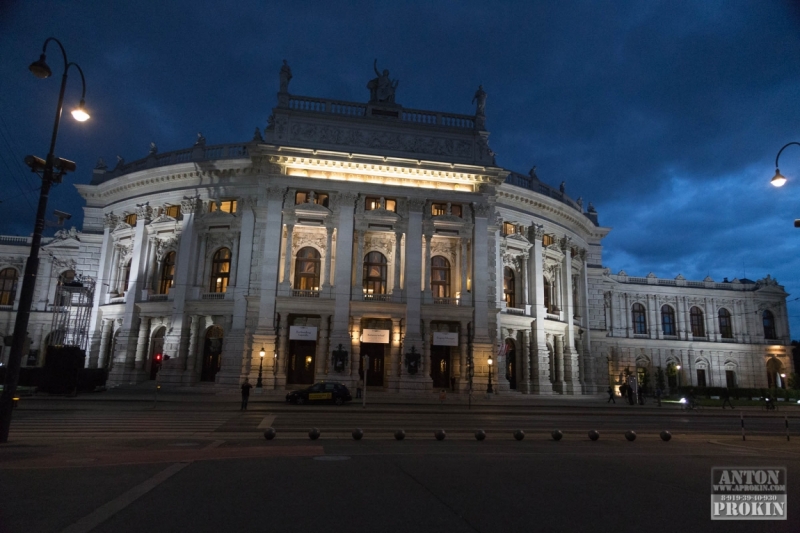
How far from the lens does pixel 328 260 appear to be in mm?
38469

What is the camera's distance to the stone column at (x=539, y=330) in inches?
1700

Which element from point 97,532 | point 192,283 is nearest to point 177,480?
point 97,532

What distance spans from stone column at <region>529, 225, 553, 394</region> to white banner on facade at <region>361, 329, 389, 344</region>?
1452 cm

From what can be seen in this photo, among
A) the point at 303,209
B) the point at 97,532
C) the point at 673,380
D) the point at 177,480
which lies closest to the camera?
the point at 97,532

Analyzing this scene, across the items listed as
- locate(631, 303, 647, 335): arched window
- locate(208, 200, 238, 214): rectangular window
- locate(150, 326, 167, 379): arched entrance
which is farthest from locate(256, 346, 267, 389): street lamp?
locate(631, 303, 647, 335): arched window

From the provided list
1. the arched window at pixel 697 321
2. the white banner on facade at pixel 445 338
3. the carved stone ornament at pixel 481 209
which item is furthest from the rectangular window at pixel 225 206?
the arched window at pixel 697 321

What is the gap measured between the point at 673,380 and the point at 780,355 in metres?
18.4

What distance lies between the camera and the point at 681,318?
6612cm

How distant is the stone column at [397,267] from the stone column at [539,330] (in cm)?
1360

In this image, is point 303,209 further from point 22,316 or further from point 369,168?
point 22,316

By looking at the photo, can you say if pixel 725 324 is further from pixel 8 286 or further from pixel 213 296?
pixel 8 286

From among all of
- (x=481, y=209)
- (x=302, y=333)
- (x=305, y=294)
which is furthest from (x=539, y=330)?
(x=302, y=333)

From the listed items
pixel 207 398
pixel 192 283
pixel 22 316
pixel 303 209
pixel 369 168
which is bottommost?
pixel 207 398

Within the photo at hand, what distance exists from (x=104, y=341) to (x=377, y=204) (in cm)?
2579
